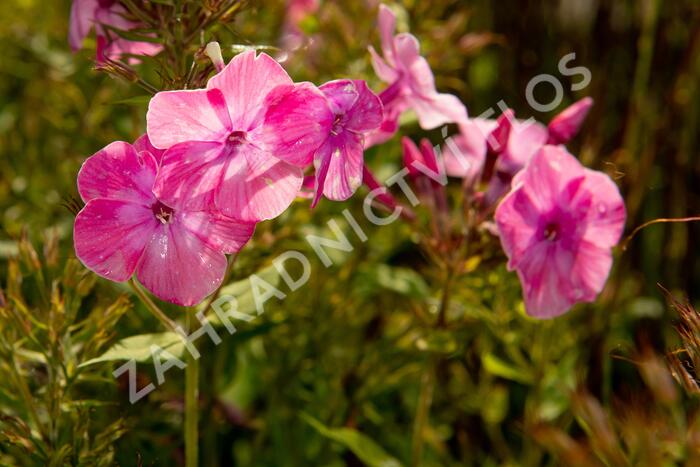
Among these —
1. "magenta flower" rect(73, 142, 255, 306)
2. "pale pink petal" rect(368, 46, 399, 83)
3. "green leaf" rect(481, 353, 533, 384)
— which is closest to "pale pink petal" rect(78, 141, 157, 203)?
"magenta flower" rect(73, 142, 255, 306)

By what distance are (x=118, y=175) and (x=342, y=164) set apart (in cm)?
21

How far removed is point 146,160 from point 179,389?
1.99 ft

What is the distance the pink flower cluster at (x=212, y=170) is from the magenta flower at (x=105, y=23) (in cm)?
21

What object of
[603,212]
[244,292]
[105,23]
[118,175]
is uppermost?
[105,23]

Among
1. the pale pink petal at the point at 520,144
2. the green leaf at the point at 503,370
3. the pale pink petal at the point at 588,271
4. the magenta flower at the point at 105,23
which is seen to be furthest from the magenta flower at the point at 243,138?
the green leaf at the point at 503,370

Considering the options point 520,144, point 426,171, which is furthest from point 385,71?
point 520,144

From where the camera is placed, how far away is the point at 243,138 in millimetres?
832

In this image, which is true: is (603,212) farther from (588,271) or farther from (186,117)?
(186,117)

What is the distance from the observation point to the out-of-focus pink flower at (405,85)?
104cm

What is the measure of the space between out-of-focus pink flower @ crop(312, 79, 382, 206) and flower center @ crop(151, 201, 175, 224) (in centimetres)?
14

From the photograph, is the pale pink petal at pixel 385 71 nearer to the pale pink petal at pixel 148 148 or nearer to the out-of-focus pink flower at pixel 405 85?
the out-of-focus pink flower at pixel 405 85

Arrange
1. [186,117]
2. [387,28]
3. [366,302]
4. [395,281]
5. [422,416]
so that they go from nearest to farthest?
[186,117] < [387,28] < [422,416] < [395,281] < [366,302]

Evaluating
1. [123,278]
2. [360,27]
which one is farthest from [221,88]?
[360,27]

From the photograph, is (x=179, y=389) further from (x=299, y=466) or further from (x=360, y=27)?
(x=360, y=27)
